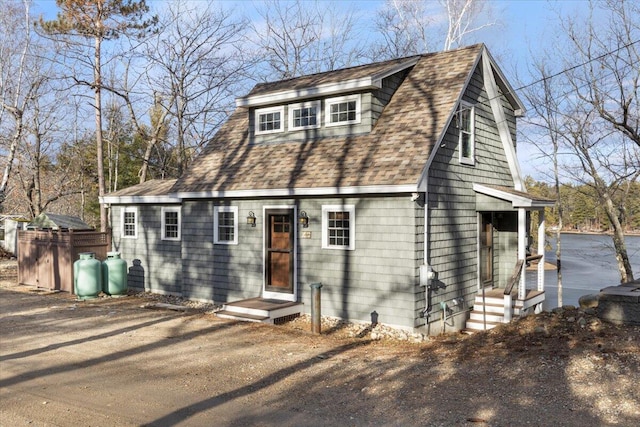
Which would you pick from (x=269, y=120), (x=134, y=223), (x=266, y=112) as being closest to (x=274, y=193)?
(x=269, y=120)

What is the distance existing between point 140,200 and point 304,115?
584 centimetres

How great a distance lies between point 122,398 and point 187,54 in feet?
66.8

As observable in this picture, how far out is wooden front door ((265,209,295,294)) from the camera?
11.5 meters

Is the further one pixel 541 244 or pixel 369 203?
pixel 541 244

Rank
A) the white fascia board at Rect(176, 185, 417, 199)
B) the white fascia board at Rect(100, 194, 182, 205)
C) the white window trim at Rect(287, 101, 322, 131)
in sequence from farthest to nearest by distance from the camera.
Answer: the white fascia board at Rect(100, 194, 182, 205), the white window trim at Rect(287, 101, 322, 131), the white fascia board at Rect(176, 185, 417, 199)

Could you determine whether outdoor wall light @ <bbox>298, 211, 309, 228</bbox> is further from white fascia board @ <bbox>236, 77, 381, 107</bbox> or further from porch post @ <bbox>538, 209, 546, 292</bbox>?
porch post @ <bbox>538, 209, 546, 292</bbox>

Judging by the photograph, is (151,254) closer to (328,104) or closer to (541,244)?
(328,104)

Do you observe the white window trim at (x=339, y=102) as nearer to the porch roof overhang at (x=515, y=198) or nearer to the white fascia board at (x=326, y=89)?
the white fascia board at (x=326, y=89)

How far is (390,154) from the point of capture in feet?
34.6

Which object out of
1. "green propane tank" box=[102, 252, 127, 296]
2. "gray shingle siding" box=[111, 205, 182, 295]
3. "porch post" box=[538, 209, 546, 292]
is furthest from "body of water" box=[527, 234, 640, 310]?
"green propane tank" box=[102, 252, 127, 296]

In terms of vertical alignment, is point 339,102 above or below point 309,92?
below

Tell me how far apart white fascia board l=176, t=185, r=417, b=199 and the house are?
0.04 m

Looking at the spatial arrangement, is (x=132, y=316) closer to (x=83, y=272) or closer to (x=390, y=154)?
(x=83, y=272)

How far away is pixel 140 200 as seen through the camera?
1496cm
